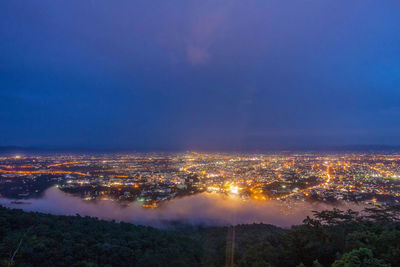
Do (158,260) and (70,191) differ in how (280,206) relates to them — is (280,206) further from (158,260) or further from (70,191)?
(70,191)

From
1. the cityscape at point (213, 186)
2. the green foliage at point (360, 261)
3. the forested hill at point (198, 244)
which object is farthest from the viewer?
the cityscape at point (213, 186)

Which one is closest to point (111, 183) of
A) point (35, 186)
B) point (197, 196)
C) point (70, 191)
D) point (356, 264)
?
point (70, 191)

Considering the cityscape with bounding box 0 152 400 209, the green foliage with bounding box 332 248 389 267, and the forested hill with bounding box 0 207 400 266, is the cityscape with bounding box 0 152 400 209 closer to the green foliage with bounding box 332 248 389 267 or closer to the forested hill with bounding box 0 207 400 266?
the forested hill with bounding box 0 207 400 266

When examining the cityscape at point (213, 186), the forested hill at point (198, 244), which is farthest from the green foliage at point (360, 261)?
the cityscape at point (213, 186)

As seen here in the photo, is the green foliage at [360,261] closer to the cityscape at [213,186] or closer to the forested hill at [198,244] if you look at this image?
the forested hill at [198,244]

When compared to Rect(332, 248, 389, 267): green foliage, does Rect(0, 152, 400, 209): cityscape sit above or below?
below

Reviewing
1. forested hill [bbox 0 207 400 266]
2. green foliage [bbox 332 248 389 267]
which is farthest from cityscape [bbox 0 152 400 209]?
green foliage [bbox 332 248 389 267]

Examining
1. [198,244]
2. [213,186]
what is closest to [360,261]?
[198,244]

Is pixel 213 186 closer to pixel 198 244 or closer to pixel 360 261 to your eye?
pixel 198 244
